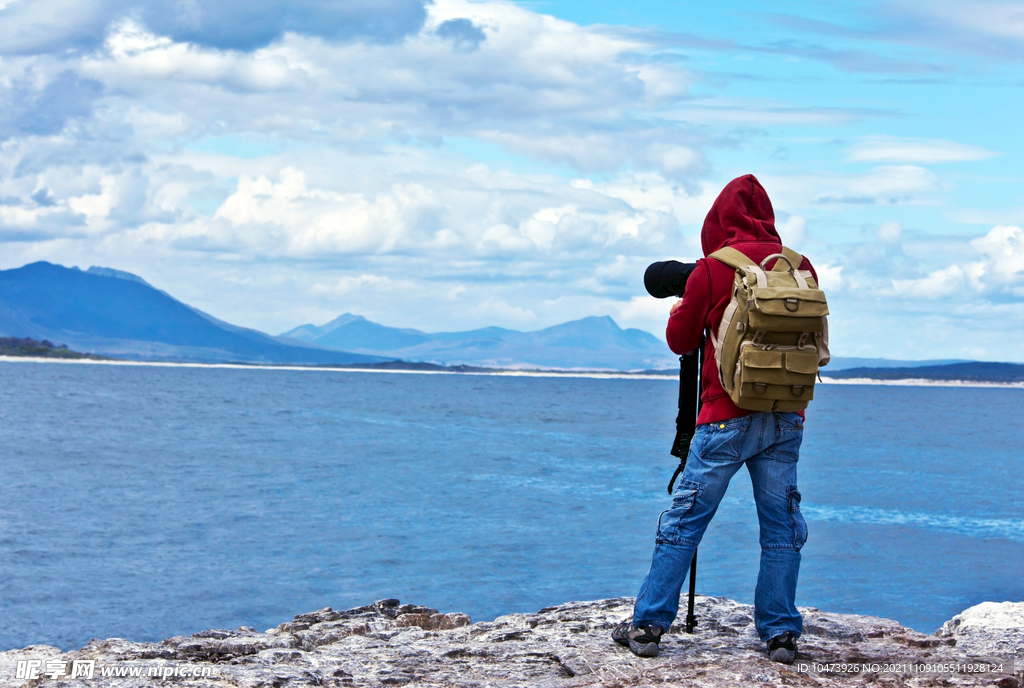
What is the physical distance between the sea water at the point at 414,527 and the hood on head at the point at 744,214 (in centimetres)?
1390

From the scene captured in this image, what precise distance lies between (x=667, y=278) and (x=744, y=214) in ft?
1.93

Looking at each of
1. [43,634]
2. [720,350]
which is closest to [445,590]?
[43,634]

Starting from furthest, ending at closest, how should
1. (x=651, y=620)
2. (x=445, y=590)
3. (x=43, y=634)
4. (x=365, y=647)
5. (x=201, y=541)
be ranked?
(x=201, y=541)
(x=445, y=590)
(x=43, y=634)
(x=365, y=647)
(x=651, y=620)

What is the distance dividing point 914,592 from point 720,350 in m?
19.3

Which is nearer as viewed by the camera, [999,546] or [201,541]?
[201,541]

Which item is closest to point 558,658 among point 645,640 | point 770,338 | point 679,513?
point 645,640

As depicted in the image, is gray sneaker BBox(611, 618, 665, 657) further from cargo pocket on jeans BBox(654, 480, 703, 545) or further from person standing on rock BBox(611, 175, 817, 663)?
cargo pocket on jeans BBox(654, 480, 703, 545)

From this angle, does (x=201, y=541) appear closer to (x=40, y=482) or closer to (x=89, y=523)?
(x=89, y=523)

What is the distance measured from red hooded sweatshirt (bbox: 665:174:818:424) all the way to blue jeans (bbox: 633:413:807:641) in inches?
5.9

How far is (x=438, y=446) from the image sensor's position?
53.1 metres

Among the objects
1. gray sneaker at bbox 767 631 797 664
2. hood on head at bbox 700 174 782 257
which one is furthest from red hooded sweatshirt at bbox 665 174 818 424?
gray sneaker at bbox 767 631 797 664

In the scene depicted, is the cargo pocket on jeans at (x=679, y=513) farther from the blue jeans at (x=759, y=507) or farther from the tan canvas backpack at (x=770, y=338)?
the tan canvas backpack at (x=770, y=338)

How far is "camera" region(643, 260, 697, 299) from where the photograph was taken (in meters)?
5.17

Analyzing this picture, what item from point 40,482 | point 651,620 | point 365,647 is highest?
point 651,620
